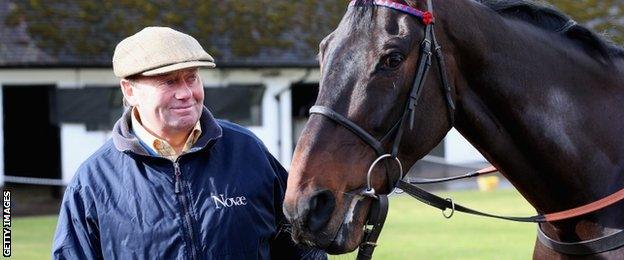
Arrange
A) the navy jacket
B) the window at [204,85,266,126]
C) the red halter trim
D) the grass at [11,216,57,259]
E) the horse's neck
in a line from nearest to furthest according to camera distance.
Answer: the red halter trim < the navy jacket < the horse's neck < the grass at [11,216,57,259] < the window at [204,85,266,126]

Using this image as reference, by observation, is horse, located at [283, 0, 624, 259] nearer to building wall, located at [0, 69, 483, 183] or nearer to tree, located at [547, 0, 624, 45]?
building wall, located at [0, 69, 483, 183]

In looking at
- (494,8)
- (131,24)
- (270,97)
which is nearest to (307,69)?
(270,97)

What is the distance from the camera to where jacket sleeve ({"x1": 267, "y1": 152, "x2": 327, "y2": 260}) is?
146 inches

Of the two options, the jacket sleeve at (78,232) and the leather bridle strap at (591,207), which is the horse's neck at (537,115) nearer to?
the leather bridle strap at (591,207)

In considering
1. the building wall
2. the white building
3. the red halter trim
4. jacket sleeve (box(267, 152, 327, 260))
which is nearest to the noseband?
the red halter trim

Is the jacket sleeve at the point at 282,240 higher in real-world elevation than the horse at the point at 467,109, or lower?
lower

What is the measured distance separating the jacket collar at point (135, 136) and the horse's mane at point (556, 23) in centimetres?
113

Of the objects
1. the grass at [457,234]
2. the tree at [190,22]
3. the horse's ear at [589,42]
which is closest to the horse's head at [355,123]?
the horse's ear at [589,42]

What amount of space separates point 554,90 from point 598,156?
29 centimetres

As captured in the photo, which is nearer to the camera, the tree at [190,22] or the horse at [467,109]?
the horse at [467,109]

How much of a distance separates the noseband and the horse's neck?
0.18 meters

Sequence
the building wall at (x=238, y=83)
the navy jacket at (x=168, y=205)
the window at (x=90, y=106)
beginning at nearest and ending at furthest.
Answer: the navy jacket at (x=168, y=205), the window at (x=90, y=106), the building wall at (x=238, y=83)

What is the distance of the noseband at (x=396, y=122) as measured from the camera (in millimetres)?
3197

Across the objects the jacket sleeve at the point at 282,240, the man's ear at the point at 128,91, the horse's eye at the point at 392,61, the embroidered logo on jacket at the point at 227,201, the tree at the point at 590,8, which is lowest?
the tree at the point at 590,8
